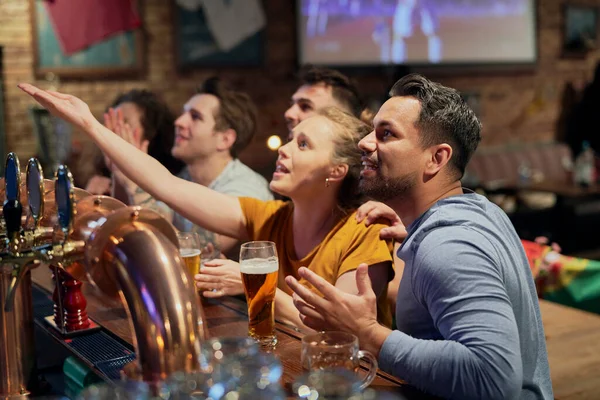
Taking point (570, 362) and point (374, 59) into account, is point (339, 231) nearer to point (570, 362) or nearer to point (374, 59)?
point (570, 362)

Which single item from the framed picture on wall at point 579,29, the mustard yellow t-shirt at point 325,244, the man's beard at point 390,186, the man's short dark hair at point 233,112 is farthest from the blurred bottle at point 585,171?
the man's beard at point 390,186

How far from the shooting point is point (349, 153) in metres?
→ 2.25

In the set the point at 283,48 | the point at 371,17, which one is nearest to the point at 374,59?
the point at 371,17

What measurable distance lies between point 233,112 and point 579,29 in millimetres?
6134

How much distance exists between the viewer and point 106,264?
36.4 inches

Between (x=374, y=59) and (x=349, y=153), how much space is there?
15.5 feet

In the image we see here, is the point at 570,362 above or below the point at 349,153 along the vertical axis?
below

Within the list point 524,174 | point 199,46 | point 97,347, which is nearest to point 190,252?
point 97,347

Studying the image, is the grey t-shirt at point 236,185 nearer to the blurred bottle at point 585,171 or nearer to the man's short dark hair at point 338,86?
the man's short dark hair at point 338,86

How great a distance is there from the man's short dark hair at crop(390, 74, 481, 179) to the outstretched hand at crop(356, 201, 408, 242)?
0.29m

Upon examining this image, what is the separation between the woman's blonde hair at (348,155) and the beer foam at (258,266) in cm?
68

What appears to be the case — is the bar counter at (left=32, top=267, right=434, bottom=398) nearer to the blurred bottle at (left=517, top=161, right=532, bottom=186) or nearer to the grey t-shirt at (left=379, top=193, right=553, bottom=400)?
the grey t-shirt at (left=379, top=193, right=553, bottom=400)

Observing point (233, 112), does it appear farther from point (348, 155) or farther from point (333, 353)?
point (333, 353)

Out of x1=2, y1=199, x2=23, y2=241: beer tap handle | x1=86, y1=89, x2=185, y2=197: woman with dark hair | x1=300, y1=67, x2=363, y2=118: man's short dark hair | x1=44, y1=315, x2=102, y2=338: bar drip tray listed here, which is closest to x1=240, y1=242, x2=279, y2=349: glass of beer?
x1=44, y1=315, x2=102, y2=338: bar drip tray
